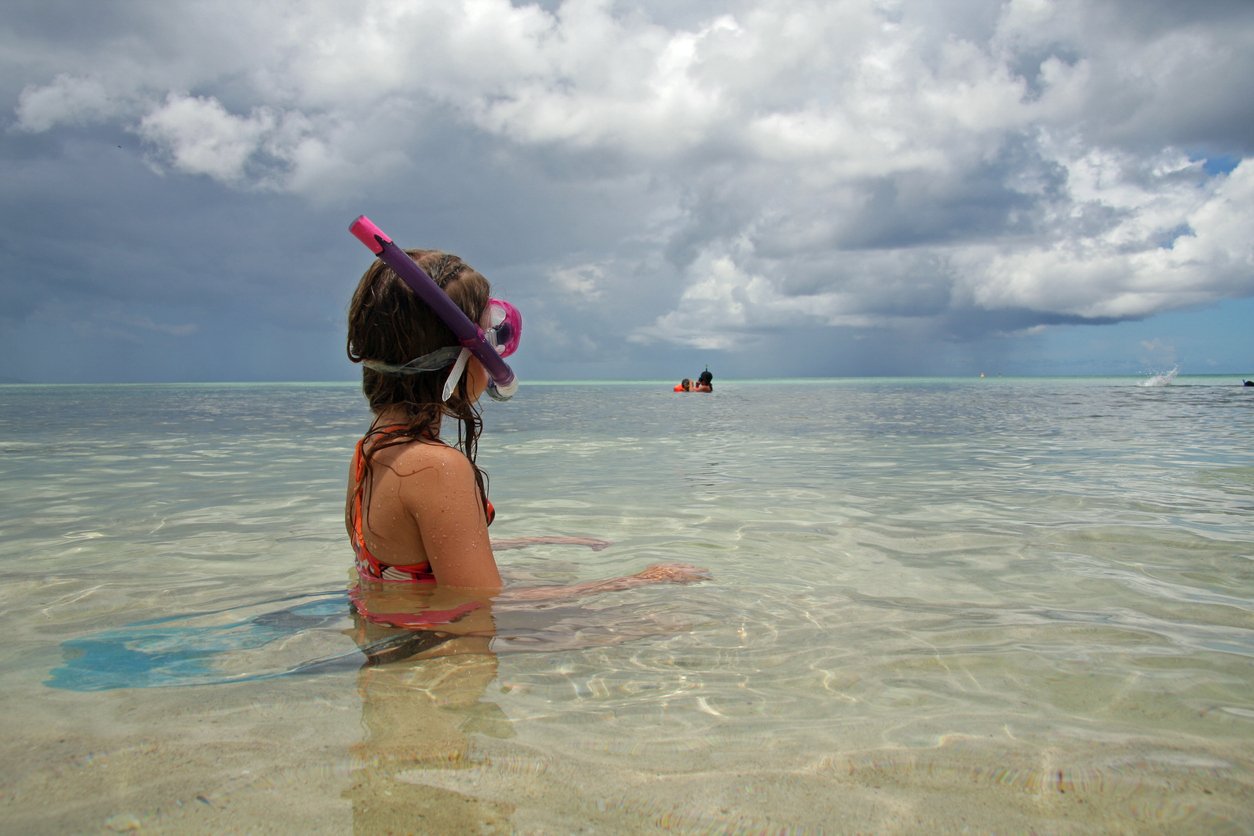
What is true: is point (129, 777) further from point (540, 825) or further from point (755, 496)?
A: point (755, 496)

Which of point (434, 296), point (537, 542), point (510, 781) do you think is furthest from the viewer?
point (537, 542)

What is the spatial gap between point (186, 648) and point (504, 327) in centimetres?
173

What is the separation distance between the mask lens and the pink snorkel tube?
10 cm

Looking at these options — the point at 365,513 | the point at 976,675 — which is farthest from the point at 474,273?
the point at 976,675

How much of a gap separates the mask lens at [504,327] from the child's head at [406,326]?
12 cm

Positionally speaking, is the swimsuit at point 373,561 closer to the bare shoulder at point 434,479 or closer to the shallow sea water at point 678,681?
the bare shoulder at point 434,479

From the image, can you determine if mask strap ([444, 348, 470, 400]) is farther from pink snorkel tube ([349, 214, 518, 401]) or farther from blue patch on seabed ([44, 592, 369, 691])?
blue patch on seabed ([44, 592, 369, 691])

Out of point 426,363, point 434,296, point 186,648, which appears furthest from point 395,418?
point 186,648

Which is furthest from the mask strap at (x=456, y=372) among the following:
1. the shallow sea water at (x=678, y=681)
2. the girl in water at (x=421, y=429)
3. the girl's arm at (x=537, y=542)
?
the girl's arm at (x=537, y=542)

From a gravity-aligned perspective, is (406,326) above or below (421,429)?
above

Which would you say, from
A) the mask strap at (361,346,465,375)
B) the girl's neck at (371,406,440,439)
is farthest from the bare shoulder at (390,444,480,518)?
the mask strap at (361,346,465,375)

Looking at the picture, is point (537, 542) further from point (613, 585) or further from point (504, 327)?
point (504, 327)

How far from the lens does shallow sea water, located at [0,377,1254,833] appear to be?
1.72m

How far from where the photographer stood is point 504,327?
9.25 ft
